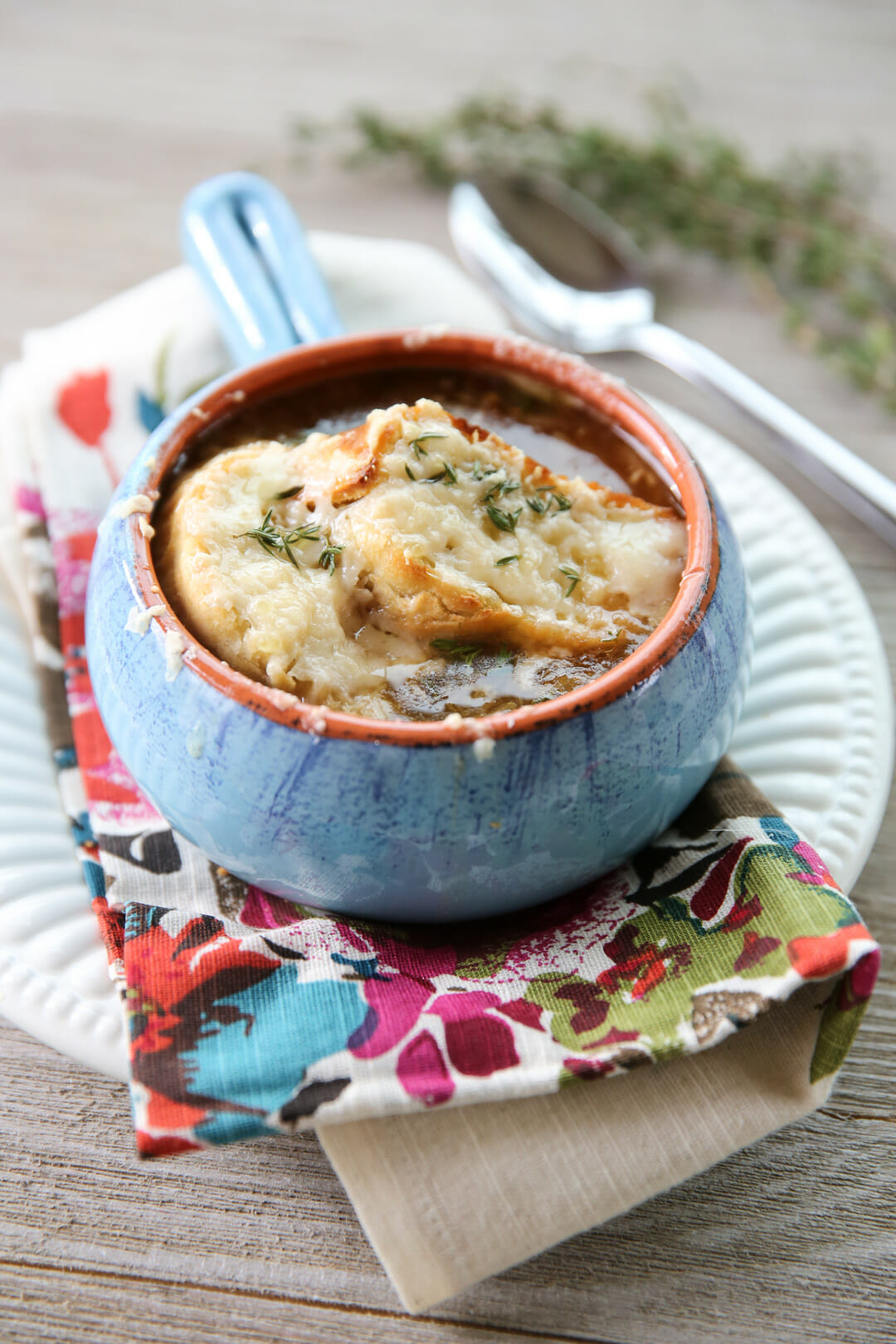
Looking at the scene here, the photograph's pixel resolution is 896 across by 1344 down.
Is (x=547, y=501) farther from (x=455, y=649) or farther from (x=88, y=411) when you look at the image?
(x=88, y=411)

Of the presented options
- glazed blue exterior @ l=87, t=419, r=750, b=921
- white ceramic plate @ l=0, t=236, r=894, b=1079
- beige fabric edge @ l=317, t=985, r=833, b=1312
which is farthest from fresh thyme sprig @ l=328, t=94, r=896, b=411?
beige fabric edge @ l=317, t=985, r=833, b=1312

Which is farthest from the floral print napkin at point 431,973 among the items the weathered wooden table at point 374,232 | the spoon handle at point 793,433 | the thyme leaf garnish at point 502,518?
the spoon handle at point 793,433

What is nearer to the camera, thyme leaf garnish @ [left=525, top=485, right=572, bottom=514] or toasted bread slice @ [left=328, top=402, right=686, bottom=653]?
toasted bread slice @ [left=328, top=402, right=686, bottom=653]

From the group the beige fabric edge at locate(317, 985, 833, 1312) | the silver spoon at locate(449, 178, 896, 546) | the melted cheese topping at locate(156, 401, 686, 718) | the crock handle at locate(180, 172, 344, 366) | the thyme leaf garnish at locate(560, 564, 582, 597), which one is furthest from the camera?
the silver spoon at locate(449, 178, 896, 546)

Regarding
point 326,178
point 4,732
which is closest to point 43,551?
point 4,732

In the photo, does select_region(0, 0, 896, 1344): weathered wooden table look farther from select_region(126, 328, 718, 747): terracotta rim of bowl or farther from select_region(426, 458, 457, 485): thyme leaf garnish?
select_region(426, 458, 457, 485): thyme leaf garnish

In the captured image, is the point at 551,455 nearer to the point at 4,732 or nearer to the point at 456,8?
the point at 4,732
